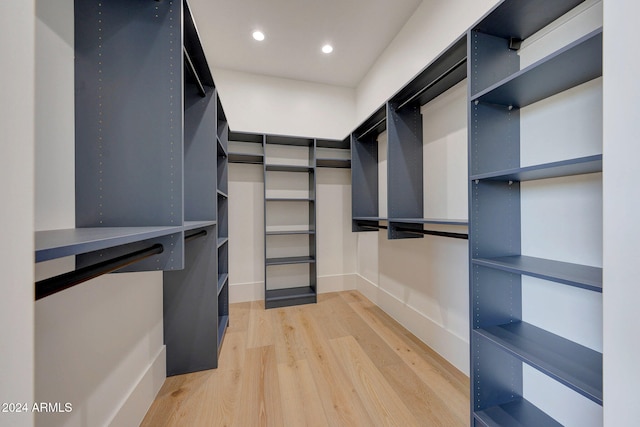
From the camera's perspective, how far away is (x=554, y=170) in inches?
40.3

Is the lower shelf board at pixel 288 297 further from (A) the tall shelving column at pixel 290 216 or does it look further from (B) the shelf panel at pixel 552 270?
(B) the shelf panel at pixel 552 270

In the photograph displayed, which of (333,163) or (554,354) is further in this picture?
(333,163)

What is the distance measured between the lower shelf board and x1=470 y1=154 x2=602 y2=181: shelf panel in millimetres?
2424

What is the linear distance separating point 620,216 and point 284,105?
10.9ft

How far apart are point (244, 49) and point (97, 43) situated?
2118mm

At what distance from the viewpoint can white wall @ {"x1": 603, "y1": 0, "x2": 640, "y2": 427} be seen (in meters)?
0.68

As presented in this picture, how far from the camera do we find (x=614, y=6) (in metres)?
0.71

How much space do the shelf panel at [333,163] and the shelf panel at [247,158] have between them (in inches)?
30.4

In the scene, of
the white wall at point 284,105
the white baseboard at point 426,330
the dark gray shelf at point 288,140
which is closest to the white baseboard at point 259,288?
the white baseboard at point 426,330

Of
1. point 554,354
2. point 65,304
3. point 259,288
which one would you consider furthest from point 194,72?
point 259,288

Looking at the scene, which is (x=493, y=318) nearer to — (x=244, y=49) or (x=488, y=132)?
(x=488, y=132)

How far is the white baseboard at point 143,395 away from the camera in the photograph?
1208 millimetres

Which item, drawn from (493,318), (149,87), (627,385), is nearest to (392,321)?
(493,318)

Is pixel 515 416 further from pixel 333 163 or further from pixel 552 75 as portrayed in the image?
pixel 333 163
